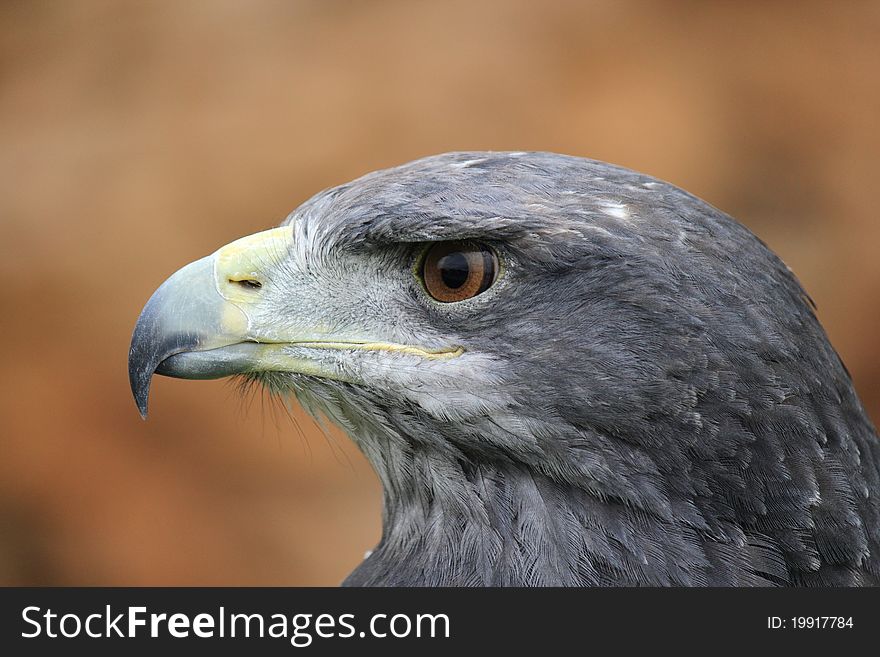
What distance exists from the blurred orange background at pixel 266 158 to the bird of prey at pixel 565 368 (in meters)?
4.39

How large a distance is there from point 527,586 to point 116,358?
5.31 metres

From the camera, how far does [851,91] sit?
25.0 ft

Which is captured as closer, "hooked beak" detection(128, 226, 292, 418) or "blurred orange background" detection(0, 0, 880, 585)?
"hooked beak" detection(128, 226, 292, 418)

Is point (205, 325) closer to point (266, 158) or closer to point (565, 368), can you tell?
point (565, 368)

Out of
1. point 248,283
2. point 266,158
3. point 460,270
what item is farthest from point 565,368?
point 266,158

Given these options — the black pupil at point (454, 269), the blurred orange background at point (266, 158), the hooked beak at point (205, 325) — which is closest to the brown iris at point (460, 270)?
the black pupil at point (454, 269)

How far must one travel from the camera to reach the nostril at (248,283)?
2688 mm

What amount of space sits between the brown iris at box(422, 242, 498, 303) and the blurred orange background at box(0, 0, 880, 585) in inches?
179

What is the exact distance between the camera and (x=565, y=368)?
7.87 ft

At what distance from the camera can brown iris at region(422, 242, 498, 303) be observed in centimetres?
246

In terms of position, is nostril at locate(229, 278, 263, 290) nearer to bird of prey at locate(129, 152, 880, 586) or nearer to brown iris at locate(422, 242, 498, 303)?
bird of prey at locate(129, 152, 880, 586)

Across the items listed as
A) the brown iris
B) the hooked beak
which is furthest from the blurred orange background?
the brown iris

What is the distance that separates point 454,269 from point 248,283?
1.97ft

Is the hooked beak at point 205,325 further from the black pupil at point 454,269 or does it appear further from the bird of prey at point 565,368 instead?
the black pupil at point 454,269
